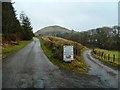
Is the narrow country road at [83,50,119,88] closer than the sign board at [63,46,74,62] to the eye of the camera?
Yes

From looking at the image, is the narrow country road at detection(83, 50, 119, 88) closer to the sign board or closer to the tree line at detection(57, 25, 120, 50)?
the sign board

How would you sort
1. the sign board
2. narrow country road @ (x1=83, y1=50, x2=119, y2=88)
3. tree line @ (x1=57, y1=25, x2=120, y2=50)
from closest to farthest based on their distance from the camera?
narrow country road @ (x1=83, y1=50, x2=119, y2=88)
the sign board
tree line @ (x1=57, y1=25, x2=120, y2=50)

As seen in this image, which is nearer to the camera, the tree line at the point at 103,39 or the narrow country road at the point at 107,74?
the narrow country road at the point at 107,74

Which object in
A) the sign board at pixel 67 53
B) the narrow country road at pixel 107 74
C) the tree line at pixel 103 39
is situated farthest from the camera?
the tree line at pixel 103 39

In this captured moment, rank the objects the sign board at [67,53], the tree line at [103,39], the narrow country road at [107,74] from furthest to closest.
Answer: the tree line at [103,39] < the sign board at [67,53] < the narrow country road at [107,74]

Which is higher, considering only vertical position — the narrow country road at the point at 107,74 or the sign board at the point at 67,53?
the sign board at the point at 67,53

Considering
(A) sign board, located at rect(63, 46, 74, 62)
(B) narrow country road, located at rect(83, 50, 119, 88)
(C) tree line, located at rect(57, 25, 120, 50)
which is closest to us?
(B) narrow country road, located at rect(83, 50, 119, 88)

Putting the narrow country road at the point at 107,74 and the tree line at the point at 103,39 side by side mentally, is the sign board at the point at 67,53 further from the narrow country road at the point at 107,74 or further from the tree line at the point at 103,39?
the tree line at the point at 103,39

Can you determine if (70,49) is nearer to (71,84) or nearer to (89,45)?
(71,84)

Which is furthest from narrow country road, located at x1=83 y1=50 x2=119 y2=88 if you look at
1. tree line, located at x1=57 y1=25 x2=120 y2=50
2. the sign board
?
tree line, located at x1=57 y1=25 x2=120 y2=50

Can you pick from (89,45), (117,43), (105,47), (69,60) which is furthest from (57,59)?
(89,45)

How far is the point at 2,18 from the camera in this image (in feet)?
109

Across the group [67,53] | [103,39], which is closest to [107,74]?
[67,53]

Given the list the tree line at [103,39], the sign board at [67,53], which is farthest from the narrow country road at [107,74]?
the tree line at [103,39]
